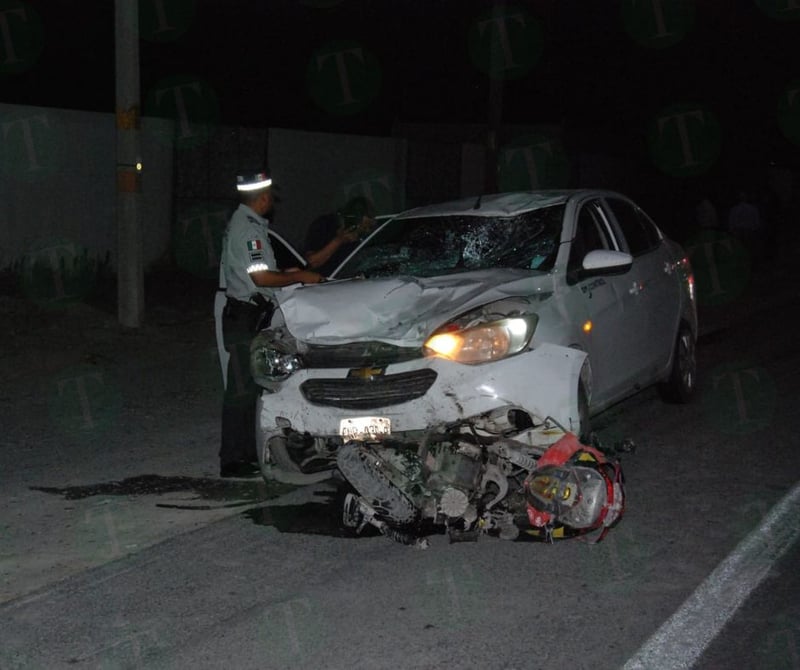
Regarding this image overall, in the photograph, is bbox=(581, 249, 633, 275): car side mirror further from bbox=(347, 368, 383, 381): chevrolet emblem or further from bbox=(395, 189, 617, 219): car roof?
bbox=(347, 368, 383, 381): chevrolet emblem

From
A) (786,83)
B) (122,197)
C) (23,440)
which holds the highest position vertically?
(786,83)

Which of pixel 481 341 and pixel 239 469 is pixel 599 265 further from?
pixel 239 469

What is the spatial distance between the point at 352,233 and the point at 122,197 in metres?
5.22

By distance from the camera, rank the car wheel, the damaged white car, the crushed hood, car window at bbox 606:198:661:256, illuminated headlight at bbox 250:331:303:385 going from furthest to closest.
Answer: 1. the car wheel
2. car window at bbox 606:198:661:256
3. illuminated headlight at bbox 250:331:303:385
4. the crushed hood
5. the damaged white car

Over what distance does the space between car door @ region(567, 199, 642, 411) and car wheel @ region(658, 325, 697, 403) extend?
4.09 feet

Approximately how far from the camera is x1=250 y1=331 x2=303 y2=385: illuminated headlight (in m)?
6.20

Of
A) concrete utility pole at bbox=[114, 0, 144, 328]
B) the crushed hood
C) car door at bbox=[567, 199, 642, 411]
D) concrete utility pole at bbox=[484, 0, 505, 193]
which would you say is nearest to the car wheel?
car door at bbox=[567, 199, 642, 411]

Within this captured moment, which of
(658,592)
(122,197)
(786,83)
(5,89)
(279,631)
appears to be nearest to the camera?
(279,631)

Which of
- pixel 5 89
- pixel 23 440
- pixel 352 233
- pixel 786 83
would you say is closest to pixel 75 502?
pixel 23 440

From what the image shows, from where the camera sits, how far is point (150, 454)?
26.0 feet

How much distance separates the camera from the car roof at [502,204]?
7.58m

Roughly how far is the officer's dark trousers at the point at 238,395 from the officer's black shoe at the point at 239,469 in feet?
0.08

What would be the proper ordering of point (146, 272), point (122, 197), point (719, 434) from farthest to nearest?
point (146, 272)
point (122, 197)
point (719, 434)

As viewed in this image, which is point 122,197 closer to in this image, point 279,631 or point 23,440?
point 23,440
